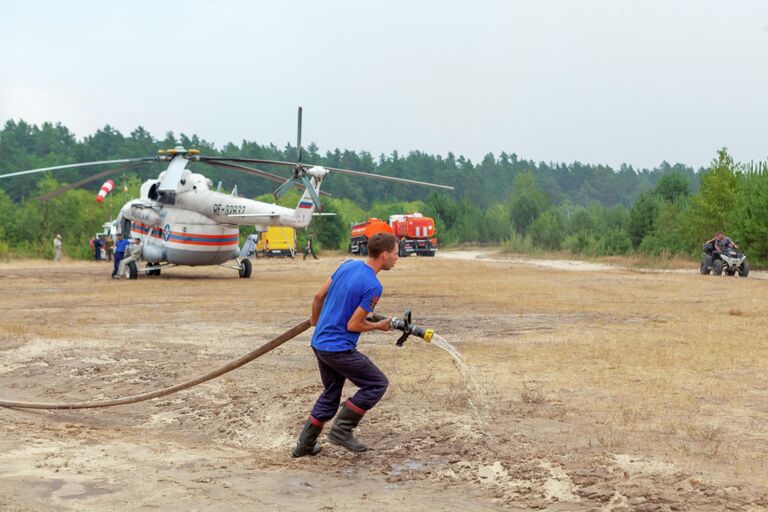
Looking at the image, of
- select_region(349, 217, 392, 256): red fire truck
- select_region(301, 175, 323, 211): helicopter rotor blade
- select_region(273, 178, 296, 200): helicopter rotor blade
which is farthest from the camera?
select_region(349, 217, 392, 256): red fire truck

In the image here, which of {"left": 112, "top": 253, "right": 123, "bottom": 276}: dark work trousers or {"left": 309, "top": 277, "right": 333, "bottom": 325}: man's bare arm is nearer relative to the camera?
{"left": 309, "top": 277, "right": 333, "bottom": 325}: man's bare arm

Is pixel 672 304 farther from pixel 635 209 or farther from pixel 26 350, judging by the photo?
pixel 635 209

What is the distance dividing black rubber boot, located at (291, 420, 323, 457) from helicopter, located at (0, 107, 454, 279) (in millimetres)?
24247

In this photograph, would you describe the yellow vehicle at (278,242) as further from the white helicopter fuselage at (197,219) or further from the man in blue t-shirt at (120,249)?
the white helicopter fuselage at (197,219)

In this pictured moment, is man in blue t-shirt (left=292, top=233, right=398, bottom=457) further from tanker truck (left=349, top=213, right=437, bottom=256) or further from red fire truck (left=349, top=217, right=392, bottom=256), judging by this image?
tanker truck (left=349, top=213, right=437, bottom=256)

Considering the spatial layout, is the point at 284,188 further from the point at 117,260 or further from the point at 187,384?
the point at 187,384

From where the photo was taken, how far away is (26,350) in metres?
13.9

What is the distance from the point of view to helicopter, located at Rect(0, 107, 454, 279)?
1289 inches

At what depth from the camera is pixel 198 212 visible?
3356cm

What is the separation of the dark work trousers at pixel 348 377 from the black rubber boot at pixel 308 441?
0.33 ft

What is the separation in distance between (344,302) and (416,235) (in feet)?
210

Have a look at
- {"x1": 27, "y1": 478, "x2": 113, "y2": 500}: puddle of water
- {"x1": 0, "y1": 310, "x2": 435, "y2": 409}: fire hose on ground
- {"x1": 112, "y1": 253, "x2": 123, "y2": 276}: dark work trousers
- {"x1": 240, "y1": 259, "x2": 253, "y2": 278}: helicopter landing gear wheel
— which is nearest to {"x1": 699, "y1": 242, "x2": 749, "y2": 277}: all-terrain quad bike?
{"x1": 240, "y1": 259, "x2": 253, "y2": 278}: helicopter landing gear wheel

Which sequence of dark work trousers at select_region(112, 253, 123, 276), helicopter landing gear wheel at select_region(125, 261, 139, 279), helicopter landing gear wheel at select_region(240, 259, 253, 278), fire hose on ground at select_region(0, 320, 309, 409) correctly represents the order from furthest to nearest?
helicopter landing gear wheel at select_region(240, 259, 253, 278) → dark work trousers at select_region(112, 253, 123, 276) → helicopter landing gear wheel at select_region(125, 261, 139, 279) → fire hose on ground at select_region(0, 320, 309, 409)

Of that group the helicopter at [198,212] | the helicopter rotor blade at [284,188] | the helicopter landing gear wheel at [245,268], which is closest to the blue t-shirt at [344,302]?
the helicopter rotor blade at [284,188]
